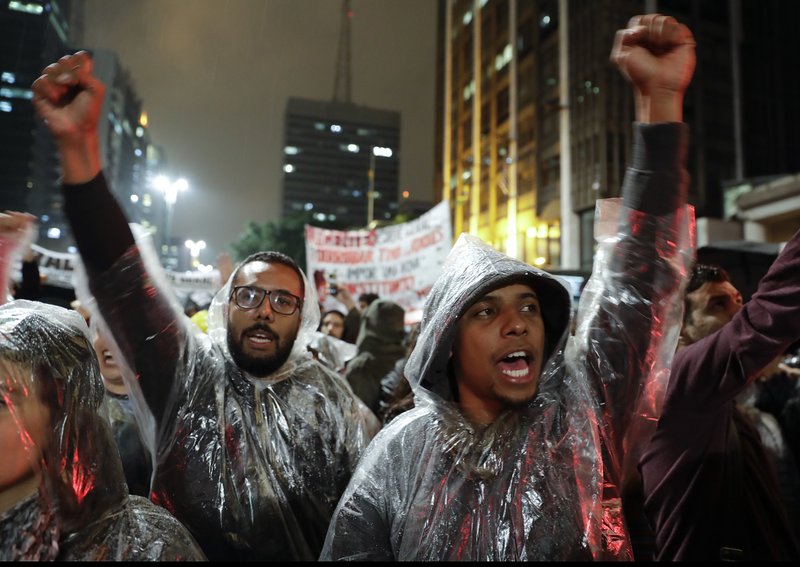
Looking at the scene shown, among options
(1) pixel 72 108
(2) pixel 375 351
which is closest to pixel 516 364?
(1) pixel 72 108

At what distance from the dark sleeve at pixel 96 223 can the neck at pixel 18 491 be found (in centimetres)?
77

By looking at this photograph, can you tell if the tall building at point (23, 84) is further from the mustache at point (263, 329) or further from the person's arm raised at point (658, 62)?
the person's arm raised at point (658, 62)

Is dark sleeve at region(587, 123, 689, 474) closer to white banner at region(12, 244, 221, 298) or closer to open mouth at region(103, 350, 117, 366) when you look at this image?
open mouth at region(103, 350, 117, 366)

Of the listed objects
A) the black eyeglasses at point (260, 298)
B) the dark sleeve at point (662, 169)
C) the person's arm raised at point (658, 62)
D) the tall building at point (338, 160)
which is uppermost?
the tall building at point (338, 160)

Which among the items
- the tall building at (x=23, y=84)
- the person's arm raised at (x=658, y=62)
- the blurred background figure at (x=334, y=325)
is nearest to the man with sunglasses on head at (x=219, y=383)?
the person's arm raised at (x=658, y=62)

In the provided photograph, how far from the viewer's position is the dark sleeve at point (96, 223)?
1.77m

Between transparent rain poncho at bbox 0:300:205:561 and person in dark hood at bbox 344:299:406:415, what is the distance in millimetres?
3114

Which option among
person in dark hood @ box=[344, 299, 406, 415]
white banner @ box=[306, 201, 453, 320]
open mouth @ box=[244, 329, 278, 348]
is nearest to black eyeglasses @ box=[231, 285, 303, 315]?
open mouth @ box=[244, 329, 278, 348]

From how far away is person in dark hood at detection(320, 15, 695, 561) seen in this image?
1.54 metres

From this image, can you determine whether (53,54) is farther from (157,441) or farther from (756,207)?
(157,441)

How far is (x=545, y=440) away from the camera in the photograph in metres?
1.62

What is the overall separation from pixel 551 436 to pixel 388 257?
6.75 metres

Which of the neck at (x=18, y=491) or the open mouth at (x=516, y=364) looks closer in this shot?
the neck at (x=18, y=491)

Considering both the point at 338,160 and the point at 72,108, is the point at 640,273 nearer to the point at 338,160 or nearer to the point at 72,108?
the point at 72,108
